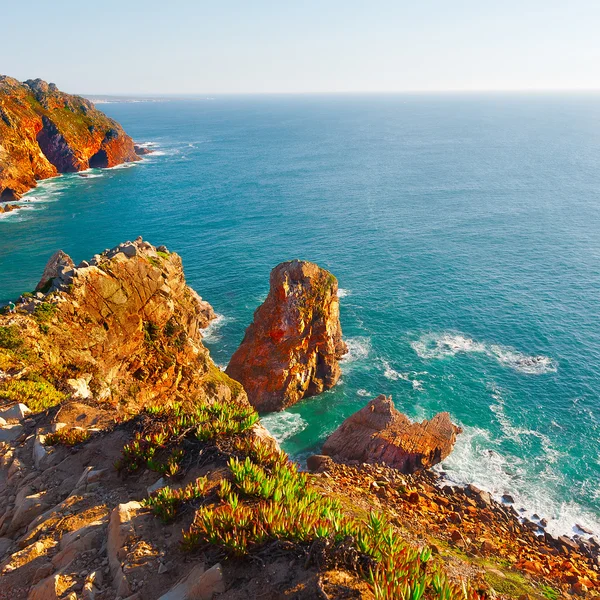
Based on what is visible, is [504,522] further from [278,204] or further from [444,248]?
[278,204]

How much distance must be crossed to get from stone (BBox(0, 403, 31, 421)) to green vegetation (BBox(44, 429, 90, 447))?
3.39 metres

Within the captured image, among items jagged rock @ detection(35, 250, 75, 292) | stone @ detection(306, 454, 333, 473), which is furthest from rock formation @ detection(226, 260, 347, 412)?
jagged rock @ detection(35, 250, 75, 292)

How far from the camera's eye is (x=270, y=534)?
9.39m

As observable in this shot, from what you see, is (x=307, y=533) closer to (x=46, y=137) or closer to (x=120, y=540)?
(x=120, y=540)

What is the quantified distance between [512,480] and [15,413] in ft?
124

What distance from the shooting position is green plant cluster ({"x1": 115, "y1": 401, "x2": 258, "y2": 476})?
1329 cm

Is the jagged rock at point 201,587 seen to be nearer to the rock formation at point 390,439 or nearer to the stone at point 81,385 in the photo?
the stone at point 81,385

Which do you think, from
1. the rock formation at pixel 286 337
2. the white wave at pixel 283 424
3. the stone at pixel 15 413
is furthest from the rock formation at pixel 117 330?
the rock formation at pixel 286 337

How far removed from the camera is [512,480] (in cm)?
3762

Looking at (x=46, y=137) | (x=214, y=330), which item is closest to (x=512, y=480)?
(x=214, y=330)

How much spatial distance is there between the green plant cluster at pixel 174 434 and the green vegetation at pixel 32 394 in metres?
7.67

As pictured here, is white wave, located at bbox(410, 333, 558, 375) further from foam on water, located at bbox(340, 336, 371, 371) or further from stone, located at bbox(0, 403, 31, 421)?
stone, located at bbox(0, 403, 31, 421)

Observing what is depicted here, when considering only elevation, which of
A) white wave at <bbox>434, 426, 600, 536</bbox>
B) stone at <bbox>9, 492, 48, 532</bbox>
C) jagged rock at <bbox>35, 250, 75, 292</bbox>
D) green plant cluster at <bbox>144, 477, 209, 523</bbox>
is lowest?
white wave at <bbox>434, 426, 600, 536</bbox>

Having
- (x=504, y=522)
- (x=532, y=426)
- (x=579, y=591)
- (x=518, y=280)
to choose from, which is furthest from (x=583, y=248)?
(x=579, y=591)
